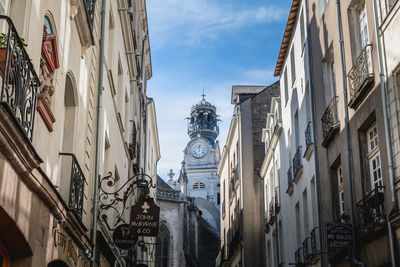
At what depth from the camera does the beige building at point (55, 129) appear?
6.85 m

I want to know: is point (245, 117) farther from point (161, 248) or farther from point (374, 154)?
point (161, 248)

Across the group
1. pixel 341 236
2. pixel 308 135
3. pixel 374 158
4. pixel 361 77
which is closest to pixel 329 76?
pixel 308 135

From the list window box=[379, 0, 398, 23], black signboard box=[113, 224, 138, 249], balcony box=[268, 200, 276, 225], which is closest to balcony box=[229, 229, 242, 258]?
balcony box=[268, 200, 276, 225]

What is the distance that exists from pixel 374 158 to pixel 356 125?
38.8 inches

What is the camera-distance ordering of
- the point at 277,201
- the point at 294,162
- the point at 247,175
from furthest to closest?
the point at 247,175
the point at 277,201
the point at 294,162

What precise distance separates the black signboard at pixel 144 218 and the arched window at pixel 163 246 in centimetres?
4082

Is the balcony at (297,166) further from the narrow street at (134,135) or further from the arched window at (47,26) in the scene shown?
the arched window at (47,26)

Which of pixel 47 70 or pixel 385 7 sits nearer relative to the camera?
pixel 47 70

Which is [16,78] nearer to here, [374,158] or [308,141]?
[374,158]

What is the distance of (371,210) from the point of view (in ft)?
39.6

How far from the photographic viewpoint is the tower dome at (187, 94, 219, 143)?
113188 millimetres

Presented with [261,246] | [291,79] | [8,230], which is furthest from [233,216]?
[8,230]

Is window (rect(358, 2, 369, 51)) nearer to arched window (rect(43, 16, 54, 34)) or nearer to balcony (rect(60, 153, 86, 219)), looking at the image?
balcony (rect(60, 153, 86, 219))

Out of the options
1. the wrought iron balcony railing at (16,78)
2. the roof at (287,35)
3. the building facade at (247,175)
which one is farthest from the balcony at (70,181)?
the building facade at (247,175)
